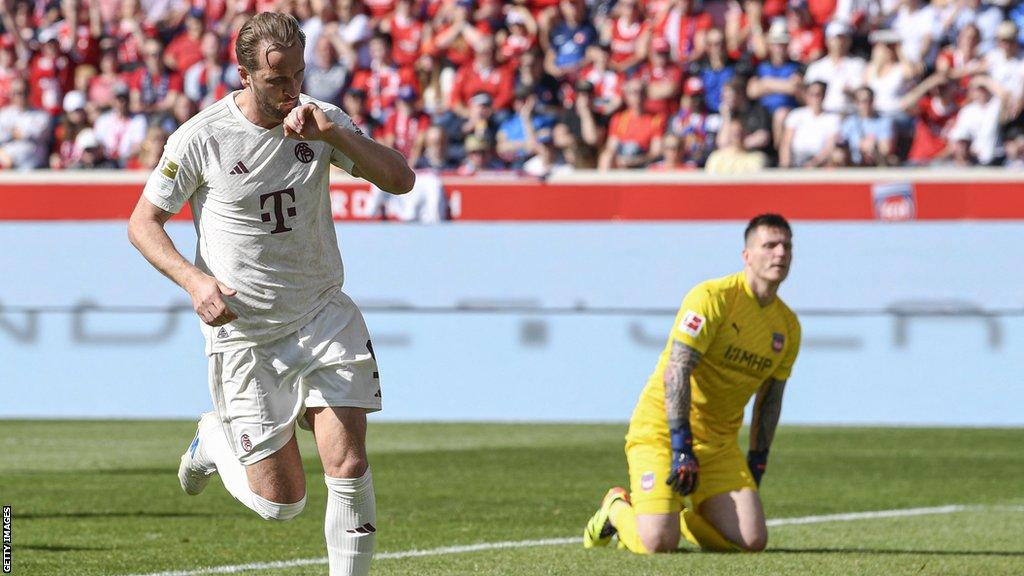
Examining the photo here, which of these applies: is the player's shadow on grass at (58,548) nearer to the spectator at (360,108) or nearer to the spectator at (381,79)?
the spectator at (360,108)

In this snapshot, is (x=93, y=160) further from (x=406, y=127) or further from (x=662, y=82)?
(x=662, y=82)

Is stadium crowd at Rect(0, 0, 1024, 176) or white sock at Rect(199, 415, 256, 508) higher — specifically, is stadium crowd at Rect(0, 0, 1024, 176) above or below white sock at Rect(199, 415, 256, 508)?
above

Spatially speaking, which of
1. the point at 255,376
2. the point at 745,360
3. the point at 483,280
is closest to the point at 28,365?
the point at 483,280

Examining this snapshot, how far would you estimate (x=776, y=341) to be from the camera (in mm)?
8602

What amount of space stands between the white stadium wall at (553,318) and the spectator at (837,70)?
264cm

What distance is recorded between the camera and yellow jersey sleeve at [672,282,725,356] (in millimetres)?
Answer: 8312

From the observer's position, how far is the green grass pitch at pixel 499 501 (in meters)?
7.78

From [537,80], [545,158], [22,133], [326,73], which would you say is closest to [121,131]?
[22,133]

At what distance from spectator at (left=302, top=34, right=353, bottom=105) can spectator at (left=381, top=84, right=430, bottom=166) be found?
84cm

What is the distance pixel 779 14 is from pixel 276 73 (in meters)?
14.3

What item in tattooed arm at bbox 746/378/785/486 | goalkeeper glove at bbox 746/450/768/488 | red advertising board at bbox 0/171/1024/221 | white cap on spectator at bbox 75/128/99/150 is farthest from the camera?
white cap on spectator at bbox 75/128/99/150

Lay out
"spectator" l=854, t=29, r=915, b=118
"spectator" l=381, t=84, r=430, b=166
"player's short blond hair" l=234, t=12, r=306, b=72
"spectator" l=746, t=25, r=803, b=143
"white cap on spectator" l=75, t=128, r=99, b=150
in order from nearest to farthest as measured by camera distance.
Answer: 1. "player's short blond hair" l=234, t=12, r=306, b=72
2. "spectator" l=854, t=29, r=915, b=118
3. "spectator" l=746, t=25, r=803, b=143
4. "spectator" l=381, t=84, r=430, b=166
5. "white cap on spectator" l=75, t=128, r=99, b=150

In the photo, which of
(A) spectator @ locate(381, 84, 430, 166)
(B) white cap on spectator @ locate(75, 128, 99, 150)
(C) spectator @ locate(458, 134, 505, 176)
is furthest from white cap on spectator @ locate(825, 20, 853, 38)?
(B) white cap on spectator @ locate(75, 128, 99, 150)

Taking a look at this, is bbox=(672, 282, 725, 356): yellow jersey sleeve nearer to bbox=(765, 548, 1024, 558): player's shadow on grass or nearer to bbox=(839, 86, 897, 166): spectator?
bbox=(765, 548, 1024, 558): player's shadow on grass
